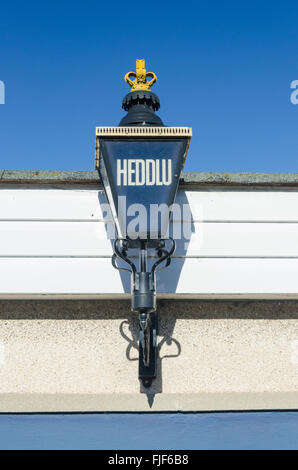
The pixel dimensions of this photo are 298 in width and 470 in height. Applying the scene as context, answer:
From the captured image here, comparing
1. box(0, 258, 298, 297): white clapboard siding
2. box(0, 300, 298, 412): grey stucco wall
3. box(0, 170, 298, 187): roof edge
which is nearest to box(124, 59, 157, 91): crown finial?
box(0, 170, 298, 187): roof edge

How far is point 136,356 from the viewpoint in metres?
2.38

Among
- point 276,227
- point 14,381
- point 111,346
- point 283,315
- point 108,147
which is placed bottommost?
point 14,381

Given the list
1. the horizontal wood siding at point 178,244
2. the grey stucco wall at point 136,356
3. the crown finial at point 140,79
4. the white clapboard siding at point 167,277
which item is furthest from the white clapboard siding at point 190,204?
the crown finial at point 140,79

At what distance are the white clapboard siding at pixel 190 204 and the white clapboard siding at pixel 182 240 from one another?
4cm

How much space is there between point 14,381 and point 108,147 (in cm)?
129

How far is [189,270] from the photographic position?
2.31 m

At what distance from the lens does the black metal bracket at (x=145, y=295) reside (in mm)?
2037

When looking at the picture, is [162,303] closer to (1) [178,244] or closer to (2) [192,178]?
(1) [178,244]

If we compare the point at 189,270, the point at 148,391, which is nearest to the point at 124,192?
the point at 189,270

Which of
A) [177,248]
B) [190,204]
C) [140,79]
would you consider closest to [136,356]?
[177,248]

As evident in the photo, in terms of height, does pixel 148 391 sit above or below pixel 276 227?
below

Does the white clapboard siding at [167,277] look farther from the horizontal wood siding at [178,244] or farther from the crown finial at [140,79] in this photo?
the crown finial at [140,79]

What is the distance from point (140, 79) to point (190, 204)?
0.75 meters
